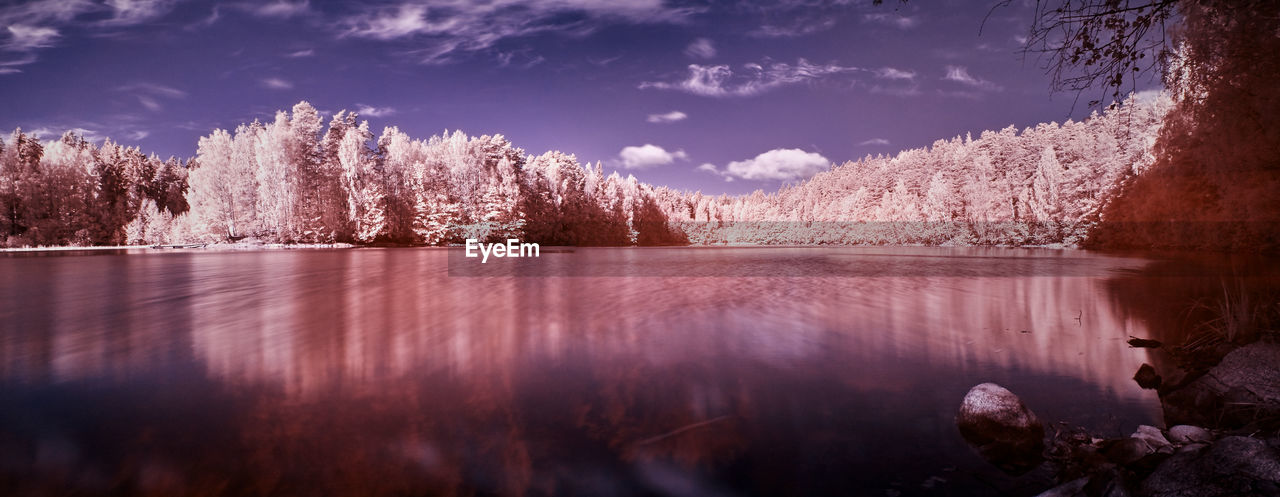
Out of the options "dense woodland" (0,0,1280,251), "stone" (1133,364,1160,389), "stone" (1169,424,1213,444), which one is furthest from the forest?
"stone" (1169,424,1213,444)

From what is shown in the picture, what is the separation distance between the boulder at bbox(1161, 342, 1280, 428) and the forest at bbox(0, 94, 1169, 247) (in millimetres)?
54852

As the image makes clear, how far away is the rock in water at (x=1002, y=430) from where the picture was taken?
4.69 meters

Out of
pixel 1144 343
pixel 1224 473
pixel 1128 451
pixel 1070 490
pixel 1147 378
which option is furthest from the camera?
pixel 1144 343

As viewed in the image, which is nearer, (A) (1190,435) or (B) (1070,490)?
(B) (1070,490)

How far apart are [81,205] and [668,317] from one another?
79.7 meters

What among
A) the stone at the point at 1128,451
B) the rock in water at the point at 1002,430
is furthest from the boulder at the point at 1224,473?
the rock in water at the point at 1002,430

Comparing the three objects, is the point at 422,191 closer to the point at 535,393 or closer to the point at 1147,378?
the point at 535,393

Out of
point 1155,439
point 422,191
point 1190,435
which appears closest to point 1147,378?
point 1190,435

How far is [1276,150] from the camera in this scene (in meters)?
15.9

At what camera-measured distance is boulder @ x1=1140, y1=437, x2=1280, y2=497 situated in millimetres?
2857

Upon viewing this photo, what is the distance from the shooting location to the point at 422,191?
68.3 metres

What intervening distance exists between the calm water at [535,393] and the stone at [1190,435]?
3.60 ft

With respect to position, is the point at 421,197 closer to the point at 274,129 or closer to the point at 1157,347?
the point at 274,129

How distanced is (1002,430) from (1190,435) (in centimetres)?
133
